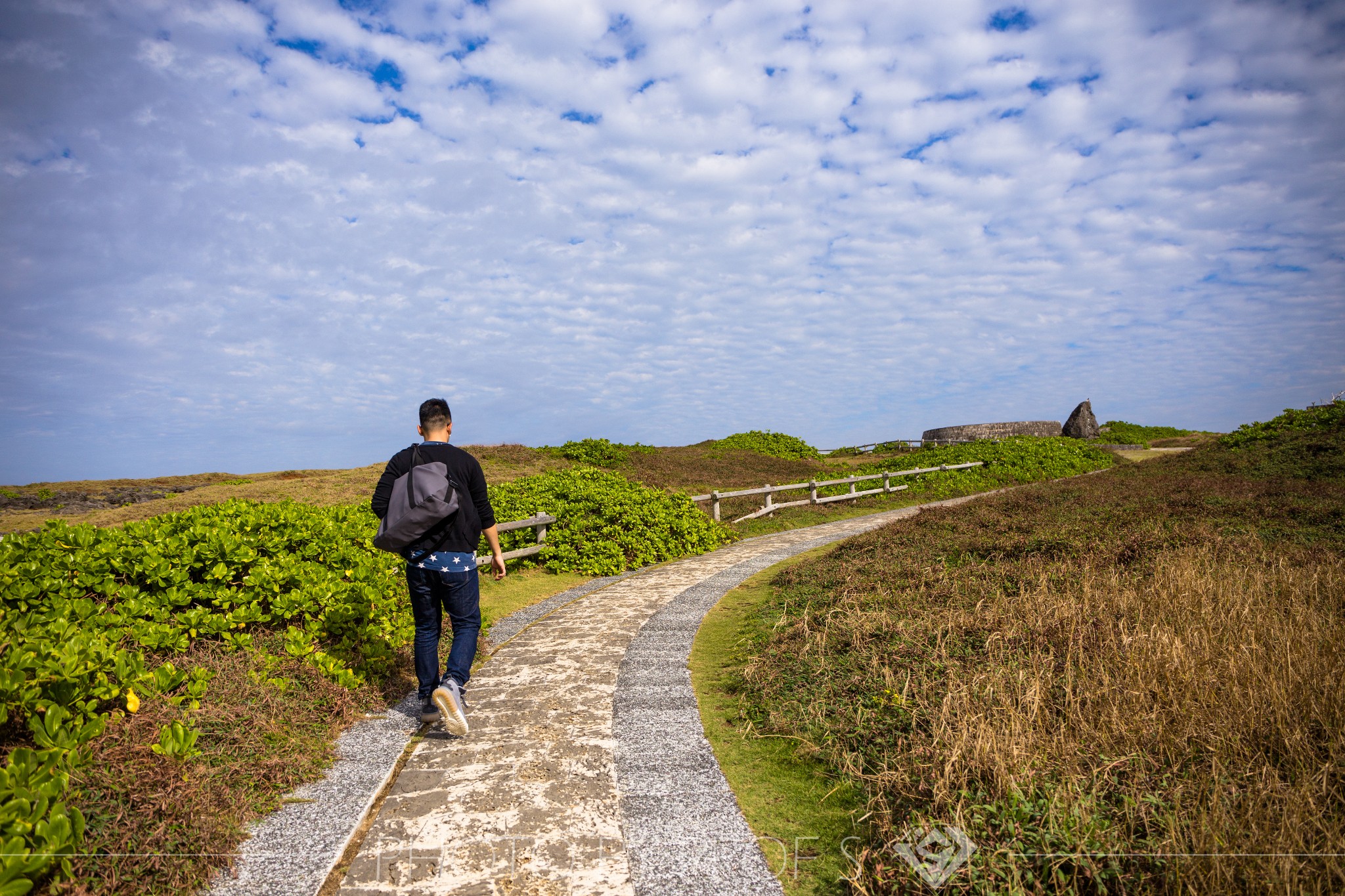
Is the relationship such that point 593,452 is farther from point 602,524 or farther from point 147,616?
point 147,616

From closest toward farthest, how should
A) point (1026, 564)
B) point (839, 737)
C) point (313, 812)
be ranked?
point (313, 812)
point (839, 737)
point (1026, 564)

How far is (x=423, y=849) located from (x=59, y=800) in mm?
1485

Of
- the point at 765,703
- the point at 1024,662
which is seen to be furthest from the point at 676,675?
the point at 1024,662

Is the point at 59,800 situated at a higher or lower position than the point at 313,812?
higher

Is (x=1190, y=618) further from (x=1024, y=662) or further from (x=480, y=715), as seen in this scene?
(x=480, y=715)

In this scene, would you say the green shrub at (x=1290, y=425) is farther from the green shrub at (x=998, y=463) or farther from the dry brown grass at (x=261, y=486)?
the dry brown grass at (x=261, y=486)

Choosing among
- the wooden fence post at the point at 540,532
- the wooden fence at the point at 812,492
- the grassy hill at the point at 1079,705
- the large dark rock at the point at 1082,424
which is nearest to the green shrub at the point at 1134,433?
the large dark rock at the point at 1082,424

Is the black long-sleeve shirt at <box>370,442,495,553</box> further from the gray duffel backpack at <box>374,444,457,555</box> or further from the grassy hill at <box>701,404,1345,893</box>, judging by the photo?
the grassy hill at <box>701,404,1345,893</box>

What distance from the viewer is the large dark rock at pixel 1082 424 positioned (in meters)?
31.8

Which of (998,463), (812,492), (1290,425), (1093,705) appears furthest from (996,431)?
(1093,705)

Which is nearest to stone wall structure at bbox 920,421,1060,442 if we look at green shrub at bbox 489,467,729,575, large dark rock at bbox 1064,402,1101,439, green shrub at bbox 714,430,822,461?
large dark rock at bbox 1064,402,1101,439

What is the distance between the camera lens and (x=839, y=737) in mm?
Answer: 4180

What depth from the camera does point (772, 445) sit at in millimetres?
31625

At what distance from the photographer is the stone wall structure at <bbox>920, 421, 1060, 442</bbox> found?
30.5 m
